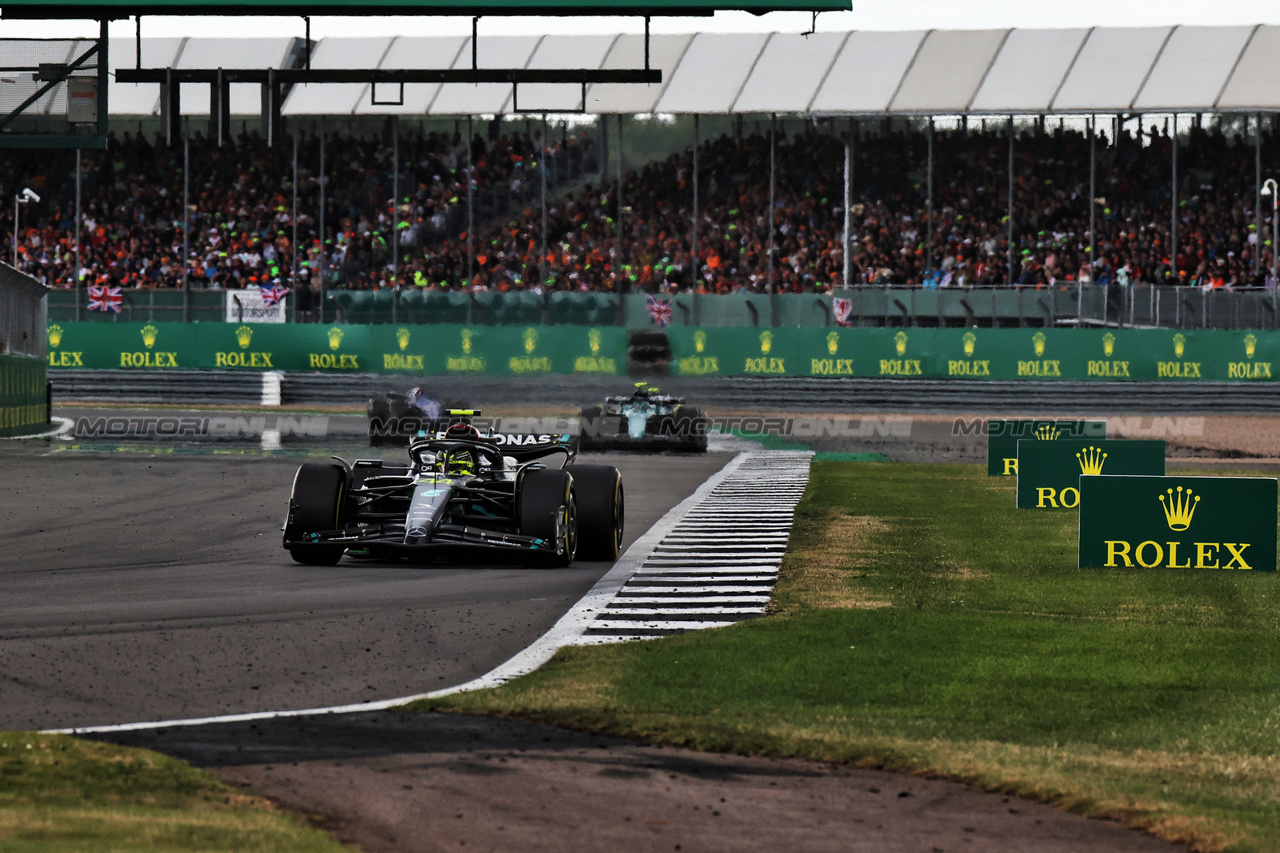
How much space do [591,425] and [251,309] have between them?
16422mm

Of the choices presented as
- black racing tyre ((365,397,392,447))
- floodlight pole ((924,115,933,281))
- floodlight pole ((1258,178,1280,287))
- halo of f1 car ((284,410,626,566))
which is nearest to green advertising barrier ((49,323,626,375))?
floodlight pole ((924,115,933,281))

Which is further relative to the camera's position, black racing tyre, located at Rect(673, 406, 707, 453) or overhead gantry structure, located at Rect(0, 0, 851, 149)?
black racing tyre, located at Rect(673, 406, 707, 453)

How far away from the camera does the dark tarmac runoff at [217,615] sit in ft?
25.1

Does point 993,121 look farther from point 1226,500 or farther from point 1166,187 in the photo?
point 1226,500

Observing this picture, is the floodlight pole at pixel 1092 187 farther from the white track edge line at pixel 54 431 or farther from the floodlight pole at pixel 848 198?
the white track edge line at pixel 54 431

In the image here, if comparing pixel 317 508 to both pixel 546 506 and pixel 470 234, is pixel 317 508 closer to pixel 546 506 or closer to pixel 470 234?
pixel 546 506

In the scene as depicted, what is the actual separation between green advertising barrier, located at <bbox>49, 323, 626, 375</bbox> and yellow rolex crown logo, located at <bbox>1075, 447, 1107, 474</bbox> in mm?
23448

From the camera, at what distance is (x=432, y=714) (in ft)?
23.1

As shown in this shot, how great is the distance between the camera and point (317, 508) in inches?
518

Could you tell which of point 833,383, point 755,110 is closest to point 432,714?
point 833,383

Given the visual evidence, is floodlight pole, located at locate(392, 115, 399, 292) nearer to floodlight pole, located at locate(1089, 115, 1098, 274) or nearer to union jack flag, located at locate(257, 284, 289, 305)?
union jack flag, located at locate(257, 284, 289, 305)

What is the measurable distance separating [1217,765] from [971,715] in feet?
3.85

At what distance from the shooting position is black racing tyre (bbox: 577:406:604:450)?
1154 inches

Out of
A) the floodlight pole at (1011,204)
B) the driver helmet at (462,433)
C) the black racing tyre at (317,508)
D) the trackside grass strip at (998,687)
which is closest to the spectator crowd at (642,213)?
the floodlight pole at (1011,204)
